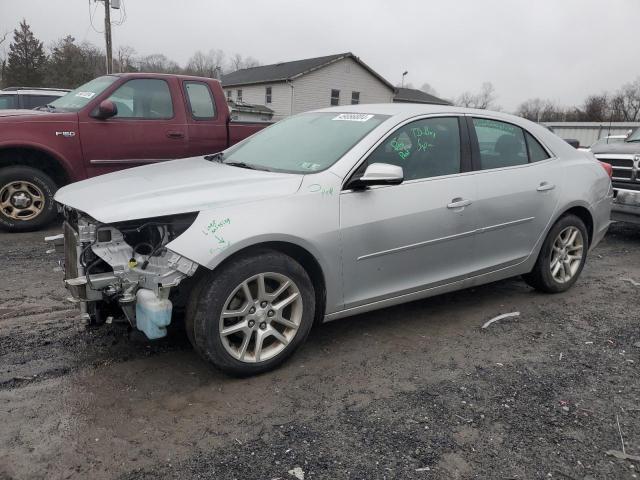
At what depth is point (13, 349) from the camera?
133 inches

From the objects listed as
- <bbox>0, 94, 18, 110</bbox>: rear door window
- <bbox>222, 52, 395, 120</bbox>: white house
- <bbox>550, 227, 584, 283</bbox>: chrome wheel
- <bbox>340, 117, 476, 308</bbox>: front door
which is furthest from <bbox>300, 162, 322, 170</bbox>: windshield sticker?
<bbox>222, 52, 395, 120</bbox>: white house

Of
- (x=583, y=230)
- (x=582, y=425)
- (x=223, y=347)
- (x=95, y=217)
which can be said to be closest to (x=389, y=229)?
(x=223, y=347)

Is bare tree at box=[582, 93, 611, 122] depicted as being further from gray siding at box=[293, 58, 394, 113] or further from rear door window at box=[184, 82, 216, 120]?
rear door window at box=[184, 82, 216, 120]

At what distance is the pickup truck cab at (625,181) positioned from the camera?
6.83 meters

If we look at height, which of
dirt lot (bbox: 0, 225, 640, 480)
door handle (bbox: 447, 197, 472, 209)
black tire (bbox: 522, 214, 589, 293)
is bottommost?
dirt lot (bbox: 0, 225, 640, 480)

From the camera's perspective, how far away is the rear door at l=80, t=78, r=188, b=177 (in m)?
6.28

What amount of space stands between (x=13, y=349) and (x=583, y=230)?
4.72 meters

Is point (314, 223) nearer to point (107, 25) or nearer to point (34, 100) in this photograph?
point (34, 100)

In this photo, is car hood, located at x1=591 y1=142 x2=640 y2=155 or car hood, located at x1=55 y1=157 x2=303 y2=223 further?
car hood, located at x1=591 y1=142 x2=640 y2=155

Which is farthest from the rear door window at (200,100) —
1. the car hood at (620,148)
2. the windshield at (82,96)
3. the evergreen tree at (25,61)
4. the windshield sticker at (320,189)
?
the evergreen tree at (25,61)

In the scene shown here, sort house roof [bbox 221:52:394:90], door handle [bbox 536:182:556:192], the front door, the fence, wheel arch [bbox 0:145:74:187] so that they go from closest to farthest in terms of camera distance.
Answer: the front door, door handle [bbox 536:182:556:192], wheel arch [bbox 0:145:74:187], the fence, house roof [bbox 221:52:394:90]

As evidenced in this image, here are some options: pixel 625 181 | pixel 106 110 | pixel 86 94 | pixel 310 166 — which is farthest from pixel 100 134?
pixel 625 181

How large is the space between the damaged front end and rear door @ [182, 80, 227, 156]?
4078 mm

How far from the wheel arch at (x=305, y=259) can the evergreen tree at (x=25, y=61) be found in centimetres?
4158
